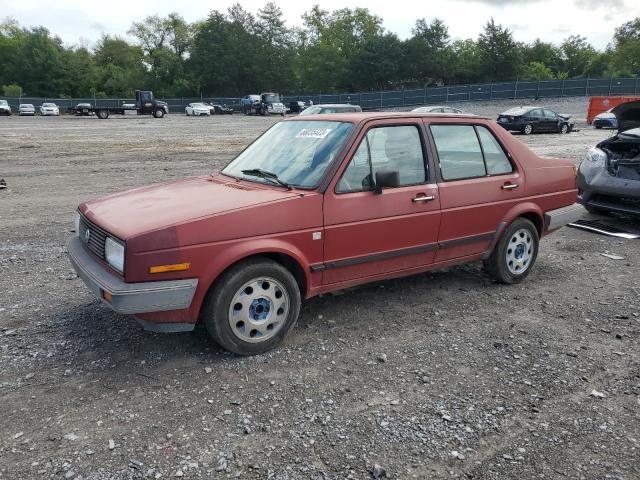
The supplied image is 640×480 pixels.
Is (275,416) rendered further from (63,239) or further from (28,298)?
(63,239)

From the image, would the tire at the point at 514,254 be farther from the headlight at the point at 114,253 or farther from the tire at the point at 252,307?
the headlight at the point at 114,253

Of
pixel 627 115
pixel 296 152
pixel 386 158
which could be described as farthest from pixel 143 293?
pixel 627 115

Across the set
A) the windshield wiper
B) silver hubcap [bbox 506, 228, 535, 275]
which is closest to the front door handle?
the windshield wiper

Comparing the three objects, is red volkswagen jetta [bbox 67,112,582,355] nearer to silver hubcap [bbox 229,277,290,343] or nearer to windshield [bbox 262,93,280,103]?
silver hubcap [bbox 229,277,290,343]

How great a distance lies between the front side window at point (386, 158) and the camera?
4.10m

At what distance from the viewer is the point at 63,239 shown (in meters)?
6.80

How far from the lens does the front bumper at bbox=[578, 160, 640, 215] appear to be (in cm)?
711

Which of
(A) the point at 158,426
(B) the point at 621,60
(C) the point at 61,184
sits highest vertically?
(B) the point at 621,60

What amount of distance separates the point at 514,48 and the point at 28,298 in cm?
8408

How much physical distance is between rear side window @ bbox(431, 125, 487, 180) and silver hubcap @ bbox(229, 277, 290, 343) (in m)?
1.91

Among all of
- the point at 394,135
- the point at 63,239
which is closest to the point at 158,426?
→ the point at 394,135

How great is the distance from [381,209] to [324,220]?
55 cm

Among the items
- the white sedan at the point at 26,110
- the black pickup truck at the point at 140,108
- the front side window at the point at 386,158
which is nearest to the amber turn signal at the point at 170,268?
the front side window at the point at 386,158

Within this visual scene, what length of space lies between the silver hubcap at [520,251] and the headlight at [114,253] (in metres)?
3.67
